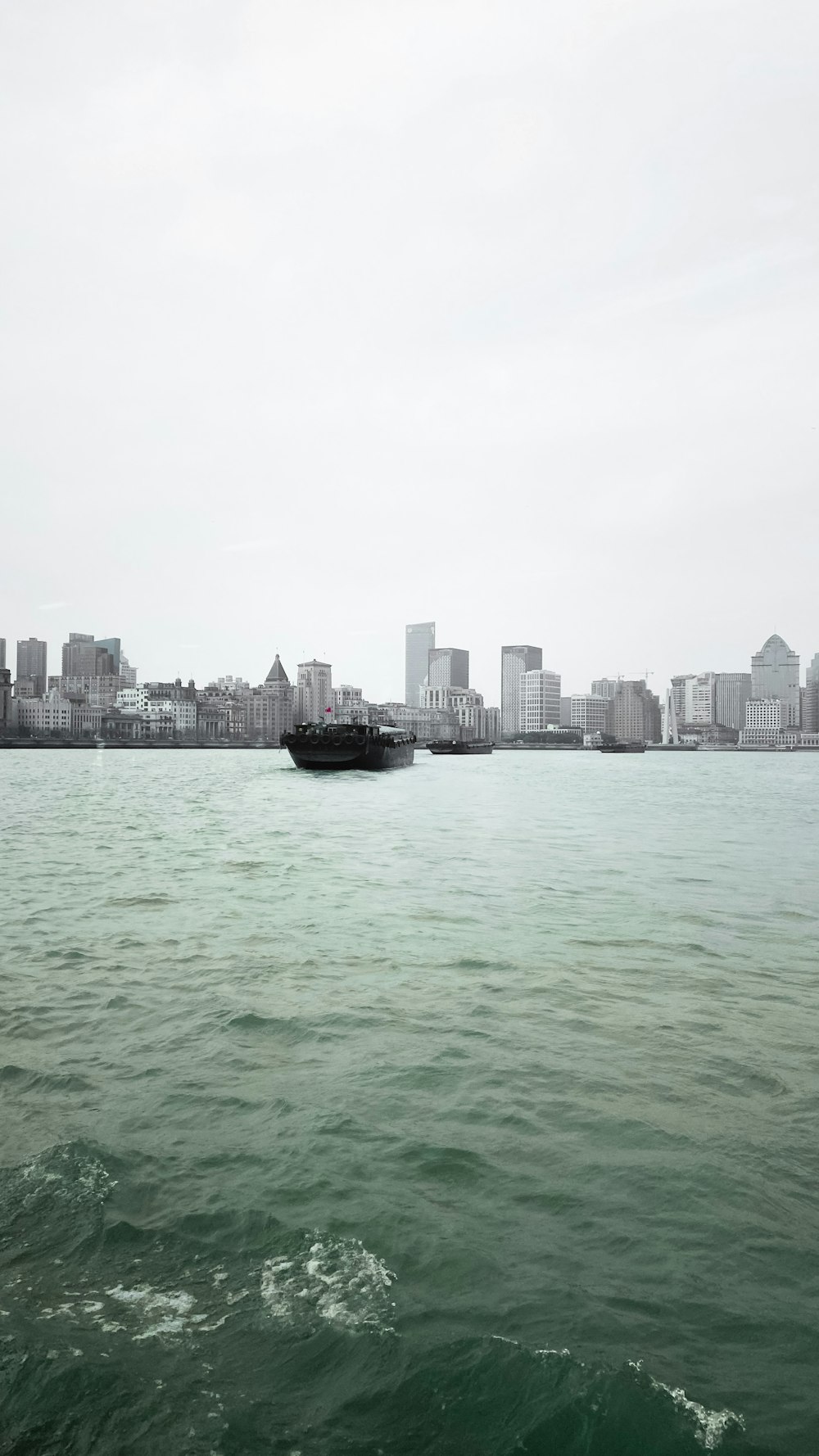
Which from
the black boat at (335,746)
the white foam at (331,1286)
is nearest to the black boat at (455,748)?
the black boat at (335,746)

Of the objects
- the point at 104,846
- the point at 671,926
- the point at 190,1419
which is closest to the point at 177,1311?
the point at 190,1419

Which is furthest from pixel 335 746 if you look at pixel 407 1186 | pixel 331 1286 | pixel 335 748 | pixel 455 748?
pixel 455 748

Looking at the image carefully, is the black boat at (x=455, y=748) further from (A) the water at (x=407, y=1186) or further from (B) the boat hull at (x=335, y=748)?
(A) the water at (x=407, y=1186)

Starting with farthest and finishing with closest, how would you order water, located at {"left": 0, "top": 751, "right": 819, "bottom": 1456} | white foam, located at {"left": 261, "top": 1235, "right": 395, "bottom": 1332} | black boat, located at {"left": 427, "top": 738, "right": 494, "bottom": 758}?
black boat, located at {"left": 427, "top": 738, "right": 494, "bottom": 758}, white foam, located at {"left": 261, "top": 1235, "right": 395, "bottom": 1332}, water, located at {"left": 0, "top": 751, "right": 819, "bottom": 1456}

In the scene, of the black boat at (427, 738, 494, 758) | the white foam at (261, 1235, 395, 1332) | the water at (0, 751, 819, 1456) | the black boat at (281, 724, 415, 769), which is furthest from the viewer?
the black boat at (427, 738, 494, 758)

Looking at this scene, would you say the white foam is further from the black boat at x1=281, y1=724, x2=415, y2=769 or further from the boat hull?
the boat hull

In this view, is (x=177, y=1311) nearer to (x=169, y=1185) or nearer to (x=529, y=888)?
(x=169, y=1185)

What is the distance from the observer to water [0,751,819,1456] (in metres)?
3.69

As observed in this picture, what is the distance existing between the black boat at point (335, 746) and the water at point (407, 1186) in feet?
187

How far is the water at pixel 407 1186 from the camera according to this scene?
3.69 m

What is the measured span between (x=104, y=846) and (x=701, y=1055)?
20054 mm

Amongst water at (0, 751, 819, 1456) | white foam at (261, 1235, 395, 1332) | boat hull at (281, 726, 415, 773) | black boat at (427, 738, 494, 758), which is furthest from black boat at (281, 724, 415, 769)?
black boat at (427, 738, 494, 758)

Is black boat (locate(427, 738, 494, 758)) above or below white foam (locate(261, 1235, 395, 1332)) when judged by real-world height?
below

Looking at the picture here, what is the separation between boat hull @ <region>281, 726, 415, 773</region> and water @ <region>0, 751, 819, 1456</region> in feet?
187
